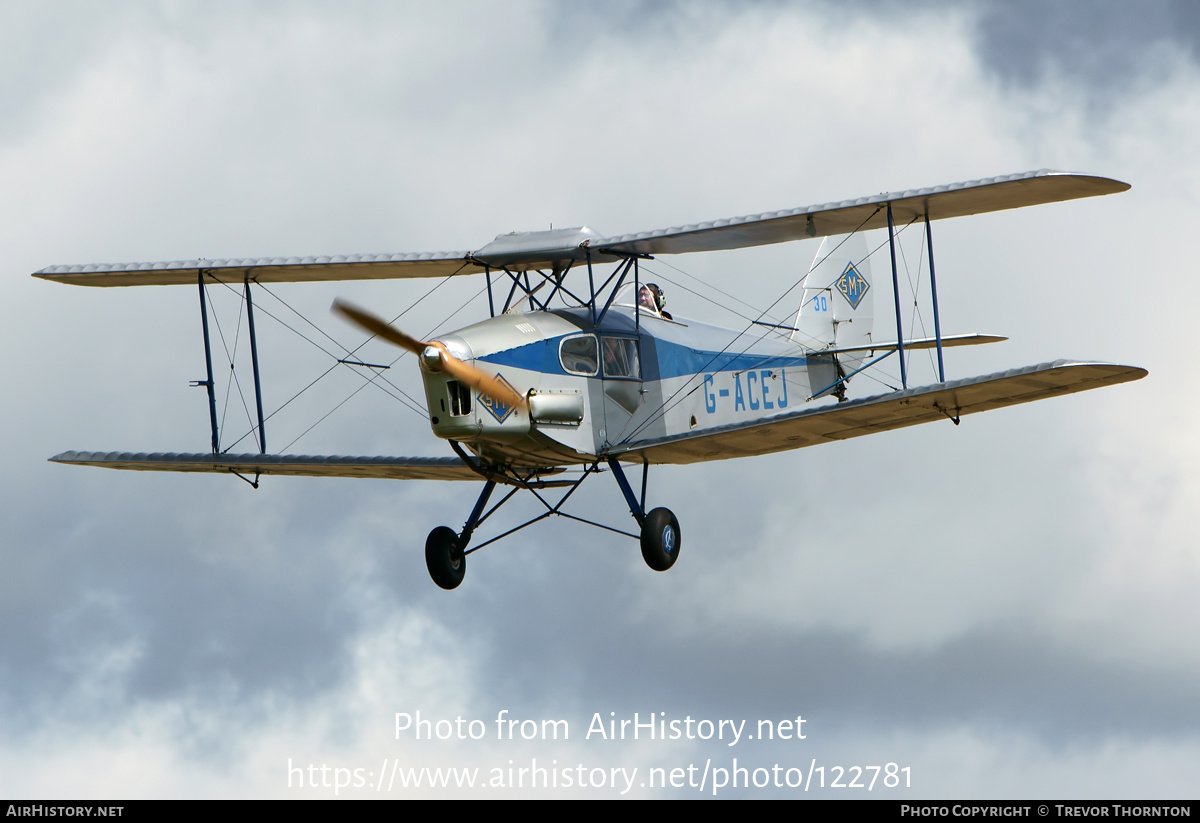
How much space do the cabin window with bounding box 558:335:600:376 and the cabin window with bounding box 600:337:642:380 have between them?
0.18 meters

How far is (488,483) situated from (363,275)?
367cm

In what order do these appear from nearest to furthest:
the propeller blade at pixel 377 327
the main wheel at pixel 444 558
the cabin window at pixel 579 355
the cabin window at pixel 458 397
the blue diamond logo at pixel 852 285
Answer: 1. the propeller blade at pixel 377 327
2. the cabin window at pixel 458 397
3. the cabin window at pixel 579 355
4. the main wheel at pixel 444 558
5. the blue diamond logo at pixel 852 285

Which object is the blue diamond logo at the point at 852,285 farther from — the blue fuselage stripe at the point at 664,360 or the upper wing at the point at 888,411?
the upper wing at the point at 888,411

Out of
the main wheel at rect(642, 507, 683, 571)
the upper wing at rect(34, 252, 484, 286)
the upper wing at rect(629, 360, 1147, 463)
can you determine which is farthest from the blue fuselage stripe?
the upper wing at rect(34, 252, 484, 286)

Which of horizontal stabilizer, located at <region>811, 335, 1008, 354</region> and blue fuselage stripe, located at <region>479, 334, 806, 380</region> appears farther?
horizontal stabilizer, located at <region>811, 335, 1008, 354</region>

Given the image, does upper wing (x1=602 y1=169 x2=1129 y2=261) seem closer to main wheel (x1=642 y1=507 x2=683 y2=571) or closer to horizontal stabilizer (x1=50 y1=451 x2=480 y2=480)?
main wheel (x1=642 y1=507 x2=683 y2=571)

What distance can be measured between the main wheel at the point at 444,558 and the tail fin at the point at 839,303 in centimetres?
842

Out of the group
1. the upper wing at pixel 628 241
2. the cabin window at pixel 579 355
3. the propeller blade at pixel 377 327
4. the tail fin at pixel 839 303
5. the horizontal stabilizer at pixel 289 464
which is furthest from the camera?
the tail fin at pixel 839 303

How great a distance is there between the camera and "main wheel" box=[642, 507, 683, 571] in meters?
22.2

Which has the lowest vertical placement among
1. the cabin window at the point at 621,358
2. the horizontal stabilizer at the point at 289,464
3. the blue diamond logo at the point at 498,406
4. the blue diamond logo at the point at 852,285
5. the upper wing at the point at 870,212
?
the horizontal stabilizer at the point at 289,464

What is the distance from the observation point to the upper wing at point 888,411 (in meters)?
19.7

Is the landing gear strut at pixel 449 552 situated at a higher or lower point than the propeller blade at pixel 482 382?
lower

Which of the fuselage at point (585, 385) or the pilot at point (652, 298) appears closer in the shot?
the fuselage at point (585, 385)

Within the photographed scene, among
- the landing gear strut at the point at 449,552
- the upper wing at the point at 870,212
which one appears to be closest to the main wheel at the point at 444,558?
the landing gear strut at the point at 449,552
